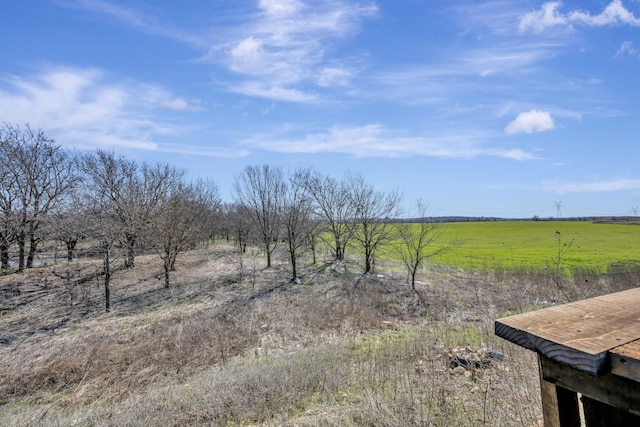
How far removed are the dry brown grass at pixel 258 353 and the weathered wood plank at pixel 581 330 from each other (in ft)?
8.87

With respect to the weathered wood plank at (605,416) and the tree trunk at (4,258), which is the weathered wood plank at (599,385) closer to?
the weathered wood plank at (605,416)

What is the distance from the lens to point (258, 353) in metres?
7.81

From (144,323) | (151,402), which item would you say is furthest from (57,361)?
(151,402)

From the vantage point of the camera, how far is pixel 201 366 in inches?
280

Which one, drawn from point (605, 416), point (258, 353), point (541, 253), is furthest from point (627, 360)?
point (541, 253)

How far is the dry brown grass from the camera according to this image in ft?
14.4

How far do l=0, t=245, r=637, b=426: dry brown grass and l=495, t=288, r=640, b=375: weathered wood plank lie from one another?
2.70 meters

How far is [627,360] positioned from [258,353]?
7.67 metres

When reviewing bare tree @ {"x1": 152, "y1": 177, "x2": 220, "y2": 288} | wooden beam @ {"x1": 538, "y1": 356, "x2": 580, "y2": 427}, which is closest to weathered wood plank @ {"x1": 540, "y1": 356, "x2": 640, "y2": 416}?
wooden beam @ {"x1": 538, "y1": 356, "x2": 580, "y2": 427}

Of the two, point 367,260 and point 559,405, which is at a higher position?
point 559,405

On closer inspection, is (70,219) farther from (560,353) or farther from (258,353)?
(560,353)

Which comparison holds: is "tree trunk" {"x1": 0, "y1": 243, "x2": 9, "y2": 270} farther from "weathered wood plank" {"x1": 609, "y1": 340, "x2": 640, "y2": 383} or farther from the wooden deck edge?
"weathered wood plank" {"x1": 609, "y1": 340, "x2": 640, "y2": 383}

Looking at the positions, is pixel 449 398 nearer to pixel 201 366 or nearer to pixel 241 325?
pixel 201 366

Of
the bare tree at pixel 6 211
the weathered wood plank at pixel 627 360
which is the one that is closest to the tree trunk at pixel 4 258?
the bare tree at pixel 6 211
